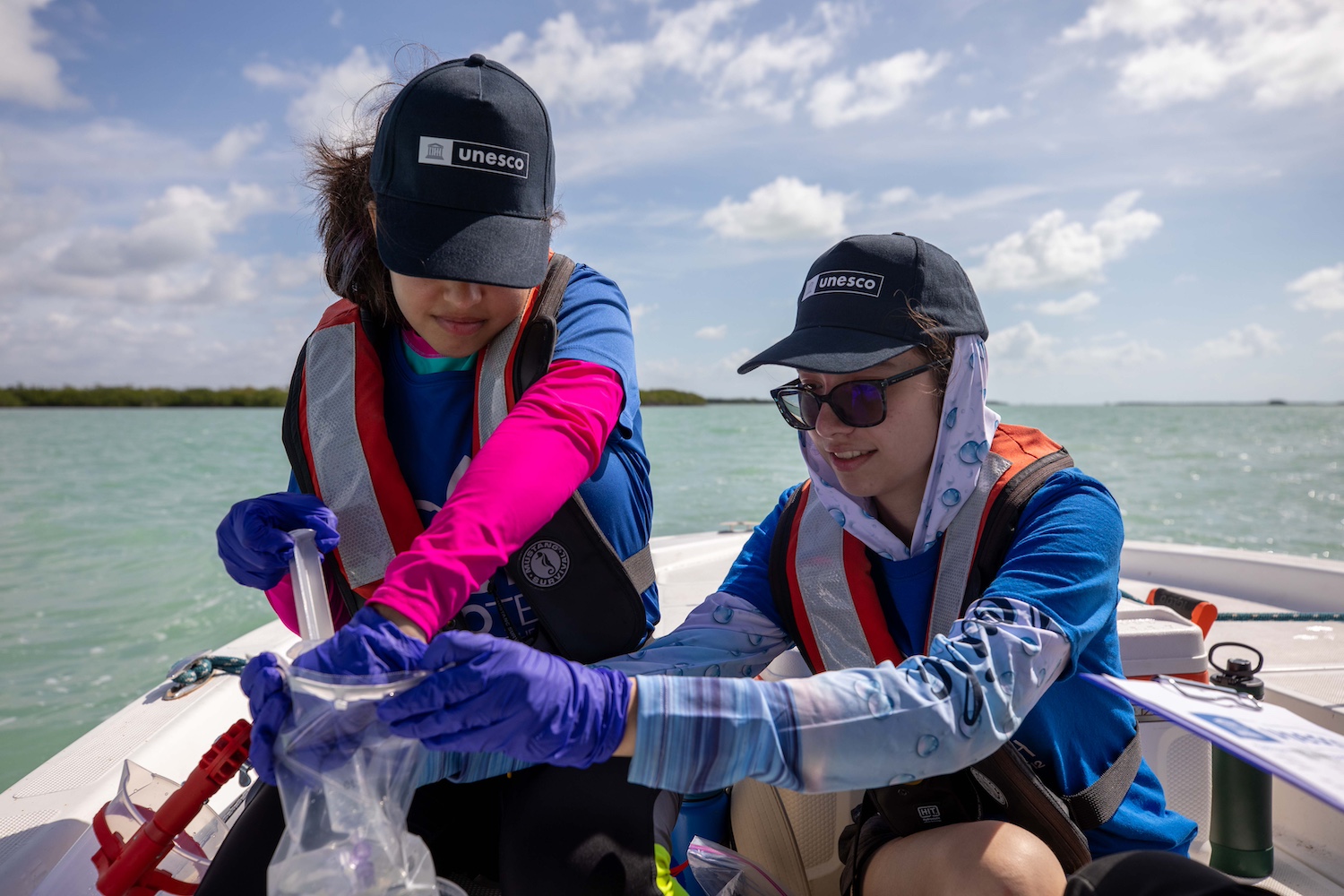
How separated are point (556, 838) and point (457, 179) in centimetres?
94

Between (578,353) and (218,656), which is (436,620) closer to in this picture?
(578,353)

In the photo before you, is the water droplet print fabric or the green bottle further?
the green bottle

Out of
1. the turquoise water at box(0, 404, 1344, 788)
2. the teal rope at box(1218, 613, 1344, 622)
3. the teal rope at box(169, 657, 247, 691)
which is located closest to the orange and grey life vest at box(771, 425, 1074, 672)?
the teal rope at box(169, 657, 247, 691)

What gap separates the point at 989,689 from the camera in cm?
104

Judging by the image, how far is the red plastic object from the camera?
1.17 metres

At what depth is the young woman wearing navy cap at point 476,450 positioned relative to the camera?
1187 millimetres

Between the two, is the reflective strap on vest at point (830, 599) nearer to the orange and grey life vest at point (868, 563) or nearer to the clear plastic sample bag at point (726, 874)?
the orange and grey life vest at point (868, 563)

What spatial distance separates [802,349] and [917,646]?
54cm

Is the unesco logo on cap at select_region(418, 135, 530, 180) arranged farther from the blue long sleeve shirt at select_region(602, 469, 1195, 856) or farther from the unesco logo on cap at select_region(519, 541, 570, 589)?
the blue long sleeve shirt at select_region(602, 469, 1195, 856)

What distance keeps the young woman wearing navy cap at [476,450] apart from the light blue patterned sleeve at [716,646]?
6 cm

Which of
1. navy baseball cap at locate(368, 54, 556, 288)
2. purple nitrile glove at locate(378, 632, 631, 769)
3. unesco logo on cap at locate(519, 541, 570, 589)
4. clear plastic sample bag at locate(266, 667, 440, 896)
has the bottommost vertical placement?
clear plastic sample bag at locate(266, 667, 440, 896)

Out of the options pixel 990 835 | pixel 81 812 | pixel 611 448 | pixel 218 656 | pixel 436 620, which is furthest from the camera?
pixel 218 656

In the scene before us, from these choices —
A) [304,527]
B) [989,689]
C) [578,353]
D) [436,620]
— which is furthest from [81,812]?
[989,689]

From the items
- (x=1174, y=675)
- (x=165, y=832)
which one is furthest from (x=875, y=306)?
(x=165, y=832)
